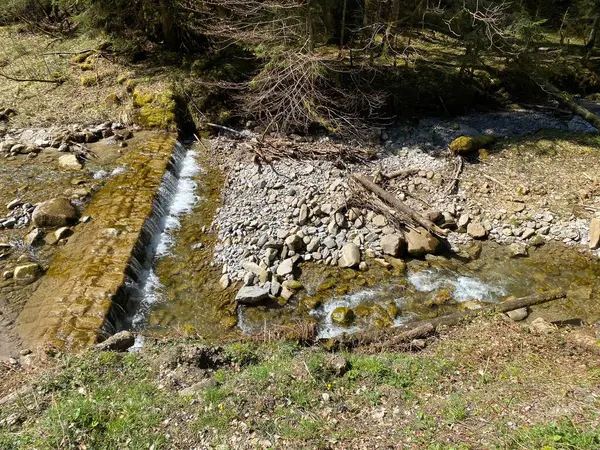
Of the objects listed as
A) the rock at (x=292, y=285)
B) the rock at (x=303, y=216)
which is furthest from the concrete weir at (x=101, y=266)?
the rock at (x=303, y=216)

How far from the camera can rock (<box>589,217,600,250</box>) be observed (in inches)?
349

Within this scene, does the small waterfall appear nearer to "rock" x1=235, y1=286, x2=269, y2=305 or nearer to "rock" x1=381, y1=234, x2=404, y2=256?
"rock" x1=235, y1=286, x2=269, y2=305

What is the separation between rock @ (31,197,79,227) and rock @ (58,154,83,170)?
2.28 metres

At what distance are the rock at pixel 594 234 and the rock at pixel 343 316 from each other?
20.2ft

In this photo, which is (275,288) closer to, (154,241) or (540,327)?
(154,241)

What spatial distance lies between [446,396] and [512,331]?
2311mm

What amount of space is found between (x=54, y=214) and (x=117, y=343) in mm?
4835

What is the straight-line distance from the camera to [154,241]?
30.3ft

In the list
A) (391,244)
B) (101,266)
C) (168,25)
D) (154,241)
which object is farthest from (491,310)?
(168,25)

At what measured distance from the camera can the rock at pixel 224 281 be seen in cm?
809

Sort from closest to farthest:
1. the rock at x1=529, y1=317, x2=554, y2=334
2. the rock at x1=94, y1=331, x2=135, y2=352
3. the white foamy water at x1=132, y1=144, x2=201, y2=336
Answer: the rock at x1=94, y1=331, x2=135, y2=352
the rock at x1=529, y1=317, x2=554, y2=334
the white foamy water at x1=132, y1=144, x2=201, y2=336

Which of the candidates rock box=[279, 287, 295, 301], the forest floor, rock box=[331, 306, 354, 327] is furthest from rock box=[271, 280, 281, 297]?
the forest floor

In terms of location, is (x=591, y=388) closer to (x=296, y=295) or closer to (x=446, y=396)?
(x=446, y=396)

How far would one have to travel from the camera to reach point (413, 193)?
10672 millimetres
